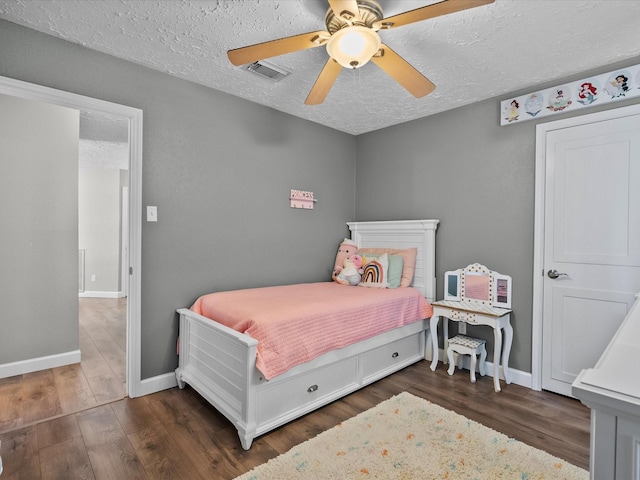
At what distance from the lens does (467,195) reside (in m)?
3.12

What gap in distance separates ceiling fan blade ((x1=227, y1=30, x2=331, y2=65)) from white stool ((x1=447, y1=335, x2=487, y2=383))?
2.46 m

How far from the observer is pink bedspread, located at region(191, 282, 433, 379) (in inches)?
78.4

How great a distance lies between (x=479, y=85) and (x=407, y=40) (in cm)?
95

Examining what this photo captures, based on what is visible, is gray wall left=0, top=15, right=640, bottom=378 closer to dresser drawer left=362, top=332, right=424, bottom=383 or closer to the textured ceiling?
the textured ceiling

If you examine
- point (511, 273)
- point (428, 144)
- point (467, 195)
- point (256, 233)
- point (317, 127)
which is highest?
point (317, 127)

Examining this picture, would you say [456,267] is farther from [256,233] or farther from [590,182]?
[256,233]

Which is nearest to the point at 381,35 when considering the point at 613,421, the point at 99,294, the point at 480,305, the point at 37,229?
the point at 613,421

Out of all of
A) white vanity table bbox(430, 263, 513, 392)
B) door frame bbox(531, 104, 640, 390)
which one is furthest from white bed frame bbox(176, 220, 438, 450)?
door frame bbox(531, 104, 640, 390)

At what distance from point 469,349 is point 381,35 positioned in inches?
93.9

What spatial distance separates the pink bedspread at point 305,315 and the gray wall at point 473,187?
2.32ft

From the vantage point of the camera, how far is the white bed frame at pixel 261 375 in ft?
6.35

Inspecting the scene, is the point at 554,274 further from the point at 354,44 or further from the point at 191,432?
the point at 191,432

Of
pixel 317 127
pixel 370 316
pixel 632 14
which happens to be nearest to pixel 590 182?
pixel 632 14

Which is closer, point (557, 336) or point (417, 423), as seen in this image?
point (417, 423)
